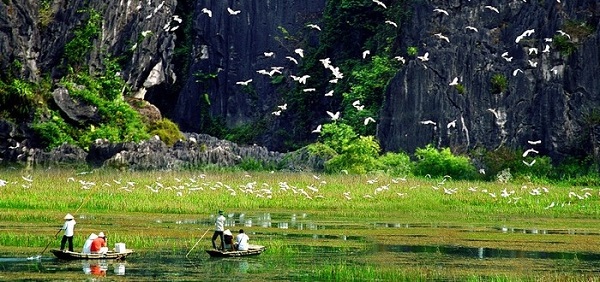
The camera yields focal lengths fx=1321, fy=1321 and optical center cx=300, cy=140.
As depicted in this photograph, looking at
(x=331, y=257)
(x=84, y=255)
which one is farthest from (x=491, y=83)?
(x=84, y=255)

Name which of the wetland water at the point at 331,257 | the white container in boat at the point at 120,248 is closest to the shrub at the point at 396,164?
the wetland water at the point at 331,257

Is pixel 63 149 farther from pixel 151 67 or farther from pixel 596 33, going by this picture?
pixel 596 33

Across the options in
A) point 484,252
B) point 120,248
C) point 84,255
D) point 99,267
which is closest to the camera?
point 99,267

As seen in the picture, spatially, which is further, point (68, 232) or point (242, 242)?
point (242, 242)

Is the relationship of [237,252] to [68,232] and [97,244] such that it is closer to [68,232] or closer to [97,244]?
[97,244]

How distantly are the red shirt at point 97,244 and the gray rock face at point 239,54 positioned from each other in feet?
216

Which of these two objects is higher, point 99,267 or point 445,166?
point 445,166

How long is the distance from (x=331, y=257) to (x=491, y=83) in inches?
1737

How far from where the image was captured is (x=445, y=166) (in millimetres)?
71562

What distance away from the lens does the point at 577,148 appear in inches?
2891

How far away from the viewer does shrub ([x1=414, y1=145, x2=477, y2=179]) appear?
235 ft

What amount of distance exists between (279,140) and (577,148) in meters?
28.2

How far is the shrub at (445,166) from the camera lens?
235 ft

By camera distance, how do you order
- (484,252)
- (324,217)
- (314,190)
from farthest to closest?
(314,190) → (324,217) → (484,252)
